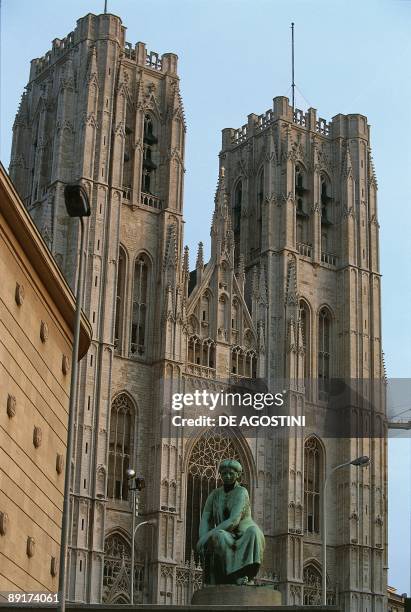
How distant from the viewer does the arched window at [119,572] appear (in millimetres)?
49094

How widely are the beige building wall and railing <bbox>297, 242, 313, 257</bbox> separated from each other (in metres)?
28.0

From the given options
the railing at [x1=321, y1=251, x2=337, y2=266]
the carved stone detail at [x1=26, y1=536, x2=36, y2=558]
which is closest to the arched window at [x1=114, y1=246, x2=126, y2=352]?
the railing at [x1=321, y1=251, x2=337, y2=266]

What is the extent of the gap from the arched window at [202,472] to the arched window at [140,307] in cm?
476

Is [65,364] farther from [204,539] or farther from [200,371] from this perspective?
[200,371]

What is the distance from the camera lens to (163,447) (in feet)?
166

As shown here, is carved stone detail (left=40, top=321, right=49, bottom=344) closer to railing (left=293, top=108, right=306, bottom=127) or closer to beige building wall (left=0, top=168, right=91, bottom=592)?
beige building wall (left=0, top=168, right=91, bottom=592)

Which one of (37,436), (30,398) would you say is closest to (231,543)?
(30,398)

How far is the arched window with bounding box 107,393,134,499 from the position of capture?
A: 50656mm

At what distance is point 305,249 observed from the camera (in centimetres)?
6034

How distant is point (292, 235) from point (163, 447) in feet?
43.8

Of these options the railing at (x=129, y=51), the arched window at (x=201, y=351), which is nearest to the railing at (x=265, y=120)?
the railing at (x=129, y=51)

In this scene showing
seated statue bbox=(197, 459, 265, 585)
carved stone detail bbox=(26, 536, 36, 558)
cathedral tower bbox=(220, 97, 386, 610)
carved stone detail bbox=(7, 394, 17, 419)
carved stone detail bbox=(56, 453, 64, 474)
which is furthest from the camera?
cathedral tower bbox=(220, 97, 386, 610)

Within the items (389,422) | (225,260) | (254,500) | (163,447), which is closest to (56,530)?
(163,447)

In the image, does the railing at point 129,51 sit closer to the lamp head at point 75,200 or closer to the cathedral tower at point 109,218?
the cathedral tower at point 109,218
